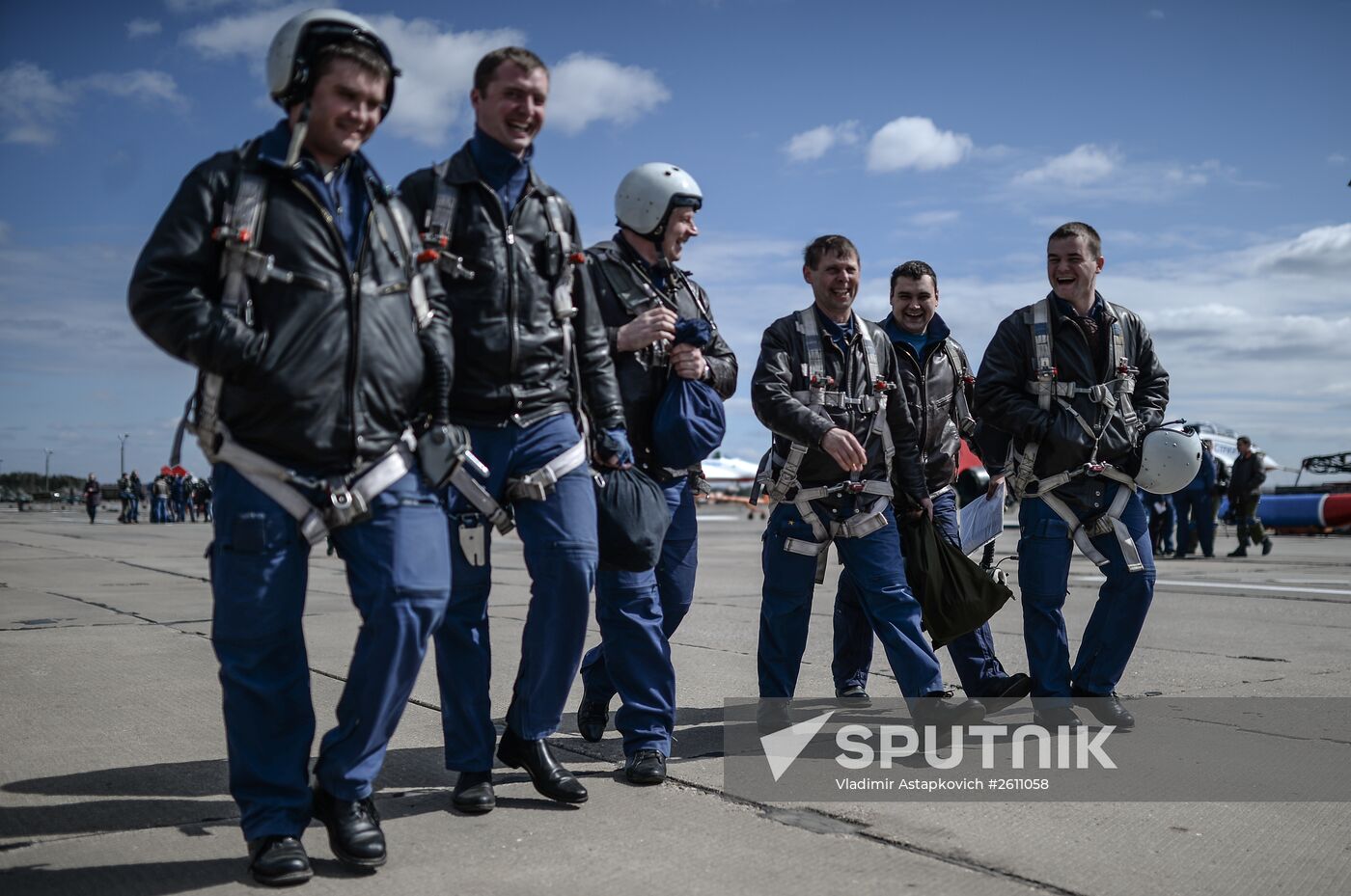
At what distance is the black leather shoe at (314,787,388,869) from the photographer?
2.83 meters

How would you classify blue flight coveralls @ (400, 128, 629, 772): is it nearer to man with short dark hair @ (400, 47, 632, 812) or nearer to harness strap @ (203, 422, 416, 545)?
man with short dark hair @ (400, 47, 632, 812)

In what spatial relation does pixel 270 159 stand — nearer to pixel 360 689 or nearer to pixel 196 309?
pixel 196 309

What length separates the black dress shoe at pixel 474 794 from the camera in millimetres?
3354

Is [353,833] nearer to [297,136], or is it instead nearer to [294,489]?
[294,489]

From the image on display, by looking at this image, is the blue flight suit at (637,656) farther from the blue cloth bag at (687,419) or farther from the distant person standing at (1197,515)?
the distant person standing at (1197,515)

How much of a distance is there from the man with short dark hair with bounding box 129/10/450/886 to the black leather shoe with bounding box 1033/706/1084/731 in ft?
9.27

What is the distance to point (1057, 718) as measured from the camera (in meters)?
4.67

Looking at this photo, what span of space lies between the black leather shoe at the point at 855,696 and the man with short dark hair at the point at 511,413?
2004 millimetres

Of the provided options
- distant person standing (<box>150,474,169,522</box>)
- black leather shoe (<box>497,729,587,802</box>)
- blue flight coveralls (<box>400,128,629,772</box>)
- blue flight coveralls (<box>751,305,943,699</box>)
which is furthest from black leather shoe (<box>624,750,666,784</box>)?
distant person standing (<box>150,474,169,522</box>)

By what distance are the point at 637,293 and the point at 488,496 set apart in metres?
1.12

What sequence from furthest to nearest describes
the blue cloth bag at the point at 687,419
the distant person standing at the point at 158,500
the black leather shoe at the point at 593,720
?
the distant person standing at the point at 158,500
the black leather shoe at the point at 593,720
the blue cloth bag at the point at 687,419

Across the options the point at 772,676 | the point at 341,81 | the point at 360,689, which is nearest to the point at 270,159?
the point at 341,81

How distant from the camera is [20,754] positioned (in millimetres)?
4039

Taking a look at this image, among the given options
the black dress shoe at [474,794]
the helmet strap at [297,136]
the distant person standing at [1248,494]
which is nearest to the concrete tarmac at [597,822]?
the black dress shoe at [474,794]
